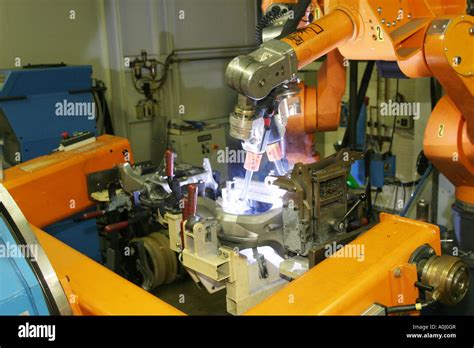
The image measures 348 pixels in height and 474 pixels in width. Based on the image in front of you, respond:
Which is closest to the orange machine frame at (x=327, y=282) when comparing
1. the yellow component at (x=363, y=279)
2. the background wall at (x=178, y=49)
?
the yellow component at (x=363, y=279)

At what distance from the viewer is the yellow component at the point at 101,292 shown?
4.34 ft

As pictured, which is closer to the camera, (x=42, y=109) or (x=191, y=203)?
(x=191, y=203)

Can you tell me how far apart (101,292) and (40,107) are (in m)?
2.38

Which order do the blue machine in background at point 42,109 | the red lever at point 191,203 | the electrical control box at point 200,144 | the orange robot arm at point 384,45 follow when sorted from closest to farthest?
the orange robot arm at point 384,45
the red lever at point 191,203
the blue machine in background at point 42,109
the electrical control box at point 200,144

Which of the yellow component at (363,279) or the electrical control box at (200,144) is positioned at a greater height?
the yellow component at (363,279)

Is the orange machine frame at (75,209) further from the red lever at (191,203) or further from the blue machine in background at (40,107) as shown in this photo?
the blue machine in background at (40,107)

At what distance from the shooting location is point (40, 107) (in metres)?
3.44

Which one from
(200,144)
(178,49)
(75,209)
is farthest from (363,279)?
(178,49)

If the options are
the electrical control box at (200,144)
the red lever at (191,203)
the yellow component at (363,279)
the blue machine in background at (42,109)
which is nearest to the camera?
the yellow component at (363,279)

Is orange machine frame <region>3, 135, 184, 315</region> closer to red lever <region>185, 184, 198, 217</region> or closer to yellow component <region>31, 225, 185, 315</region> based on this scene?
yellow component <region>31, 225, 185, 315</region>

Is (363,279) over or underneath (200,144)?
over

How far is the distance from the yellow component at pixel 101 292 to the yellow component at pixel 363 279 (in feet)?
0.89

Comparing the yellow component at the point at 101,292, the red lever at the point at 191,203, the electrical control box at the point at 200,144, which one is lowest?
the electrical control box at the point at 200,144

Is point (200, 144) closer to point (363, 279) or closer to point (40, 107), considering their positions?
point (40, 107)
